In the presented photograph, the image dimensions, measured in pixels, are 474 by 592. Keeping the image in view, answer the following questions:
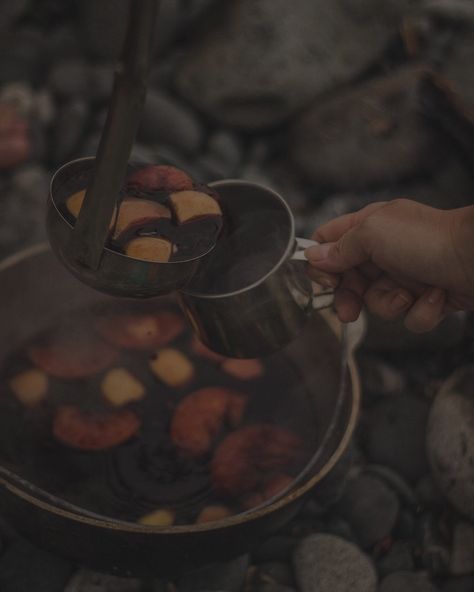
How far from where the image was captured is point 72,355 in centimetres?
262

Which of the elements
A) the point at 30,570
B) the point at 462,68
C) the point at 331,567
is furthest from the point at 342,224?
the point at 462,68

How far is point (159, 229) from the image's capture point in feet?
5.42

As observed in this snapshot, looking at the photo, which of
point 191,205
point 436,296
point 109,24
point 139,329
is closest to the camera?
point 191,205

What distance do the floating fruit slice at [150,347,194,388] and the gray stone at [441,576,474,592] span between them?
123 centimetres

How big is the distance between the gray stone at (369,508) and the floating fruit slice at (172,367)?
0.81m

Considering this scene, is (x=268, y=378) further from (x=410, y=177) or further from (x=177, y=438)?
(x=410, y=177)

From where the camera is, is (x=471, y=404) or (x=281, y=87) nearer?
(x=471, y=404)

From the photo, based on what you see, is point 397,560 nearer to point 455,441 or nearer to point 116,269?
point 455,441

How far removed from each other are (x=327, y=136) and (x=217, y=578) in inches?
96.2

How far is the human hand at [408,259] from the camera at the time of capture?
1.90 metres

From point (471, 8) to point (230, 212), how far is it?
295 cm

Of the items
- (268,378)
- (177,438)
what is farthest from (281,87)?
(177,438)

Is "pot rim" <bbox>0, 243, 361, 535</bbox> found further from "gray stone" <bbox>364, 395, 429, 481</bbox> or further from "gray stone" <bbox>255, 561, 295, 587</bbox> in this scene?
"gray stone" <bbox>364, 395, 429, 481</bbox>

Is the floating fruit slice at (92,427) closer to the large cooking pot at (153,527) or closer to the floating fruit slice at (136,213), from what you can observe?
the large cooking pot at (153,527)
